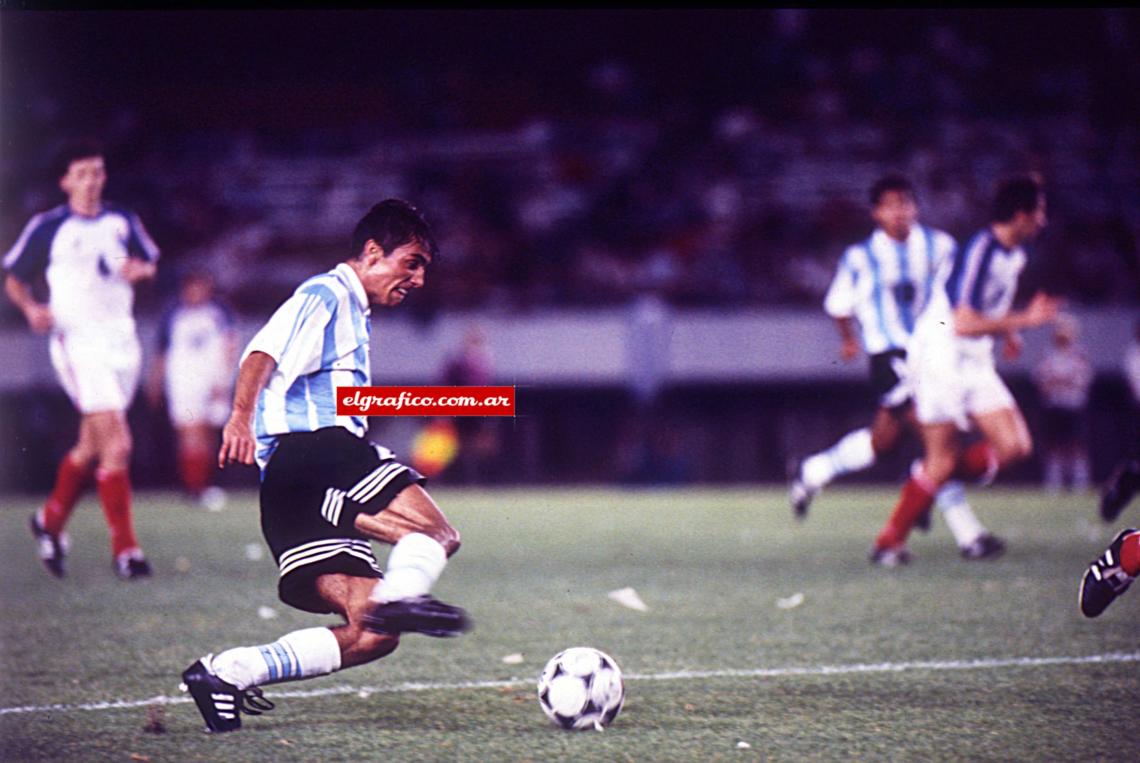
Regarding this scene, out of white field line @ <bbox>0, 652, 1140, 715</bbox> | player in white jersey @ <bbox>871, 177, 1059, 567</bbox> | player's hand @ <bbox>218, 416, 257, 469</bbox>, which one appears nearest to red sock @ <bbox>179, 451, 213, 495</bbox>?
player in white jersey @ <bbox>871, 177, 1059, 567</bbox>

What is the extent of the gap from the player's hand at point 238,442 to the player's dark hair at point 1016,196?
5.08 metres

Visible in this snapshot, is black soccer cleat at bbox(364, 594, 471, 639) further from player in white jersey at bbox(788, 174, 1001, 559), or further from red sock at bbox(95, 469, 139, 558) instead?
player in white jersey at bbox(788, 174, 1001, 559)

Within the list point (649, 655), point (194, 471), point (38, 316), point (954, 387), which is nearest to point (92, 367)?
point (38, 316)

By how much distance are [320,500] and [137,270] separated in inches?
143

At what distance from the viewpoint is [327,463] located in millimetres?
4152

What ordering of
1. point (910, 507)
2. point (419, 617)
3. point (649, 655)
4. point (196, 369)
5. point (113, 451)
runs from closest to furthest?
point (419, 617)
point (649, 655)
point (113, 451)
point (910, 507)
point (196, 369)

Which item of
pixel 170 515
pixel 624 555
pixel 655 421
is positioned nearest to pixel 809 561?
pixel 624 555

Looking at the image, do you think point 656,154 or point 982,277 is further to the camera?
point 656,154

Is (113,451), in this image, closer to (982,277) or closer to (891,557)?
(891,557)

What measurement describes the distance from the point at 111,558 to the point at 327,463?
5.28 metres

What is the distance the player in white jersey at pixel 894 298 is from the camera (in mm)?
8422

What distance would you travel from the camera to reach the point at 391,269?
4309 mm

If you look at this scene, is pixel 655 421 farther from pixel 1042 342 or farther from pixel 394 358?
pixel 1042 342

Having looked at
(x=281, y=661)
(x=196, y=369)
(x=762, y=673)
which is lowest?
(x=762, y=673)
